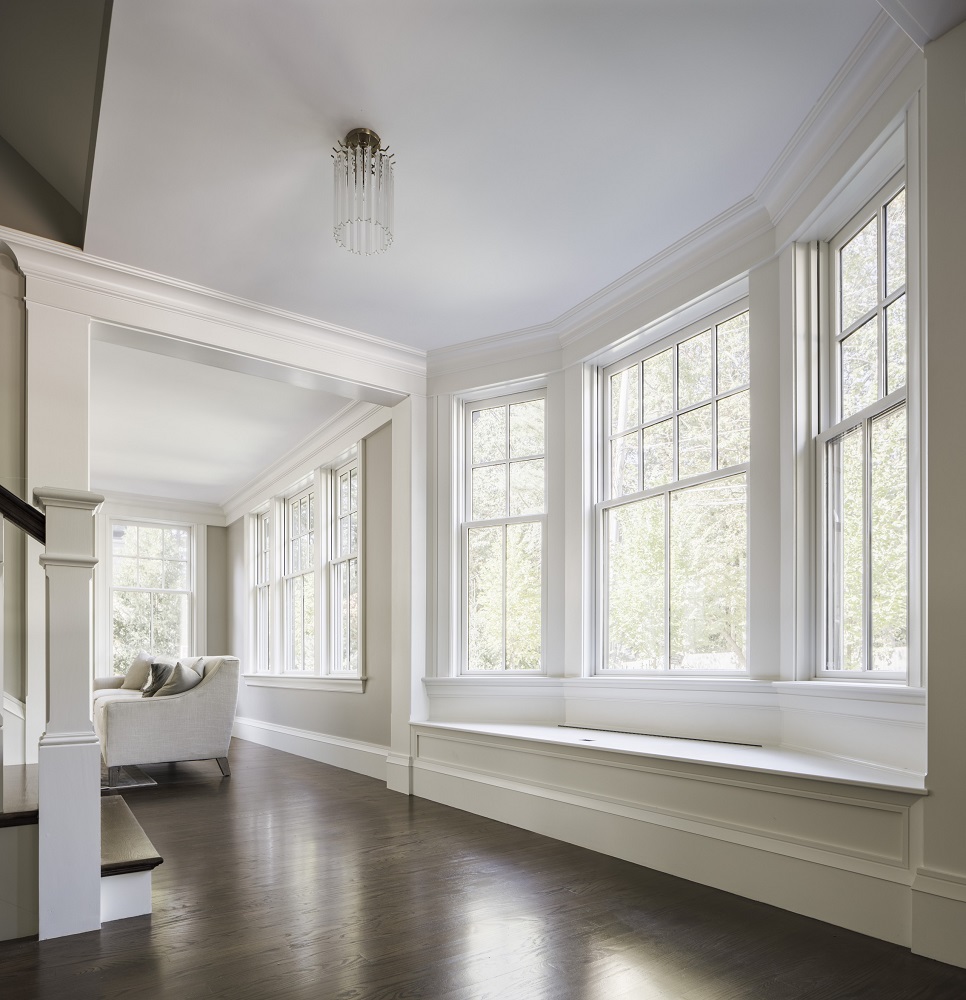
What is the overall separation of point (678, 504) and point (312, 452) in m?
4.09

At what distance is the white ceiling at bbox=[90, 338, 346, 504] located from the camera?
553 centimetres

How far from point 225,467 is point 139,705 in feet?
10.6

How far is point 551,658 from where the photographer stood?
4.73 meters

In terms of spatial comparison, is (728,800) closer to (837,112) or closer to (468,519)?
(837,112)

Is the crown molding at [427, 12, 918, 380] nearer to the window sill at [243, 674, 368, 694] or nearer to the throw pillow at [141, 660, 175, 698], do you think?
the window sill at [243, 674, 368, 694]

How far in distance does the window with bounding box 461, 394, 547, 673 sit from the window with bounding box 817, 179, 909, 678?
6.53ft

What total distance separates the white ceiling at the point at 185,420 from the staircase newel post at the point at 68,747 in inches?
86.8

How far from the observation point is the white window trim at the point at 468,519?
191 inches

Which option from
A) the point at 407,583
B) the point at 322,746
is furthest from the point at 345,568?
the point at 407,583

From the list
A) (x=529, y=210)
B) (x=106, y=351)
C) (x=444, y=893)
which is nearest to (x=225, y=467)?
(x=106, y=351)

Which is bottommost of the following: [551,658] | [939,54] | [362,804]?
[362,804]

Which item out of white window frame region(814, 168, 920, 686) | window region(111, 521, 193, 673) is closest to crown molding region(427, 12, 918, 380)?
white window frame region(814, 168, 920, 686)

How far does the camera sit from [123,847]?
2773 millimetres

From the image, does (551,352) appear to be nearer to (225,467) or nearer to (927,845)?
(927,845)
